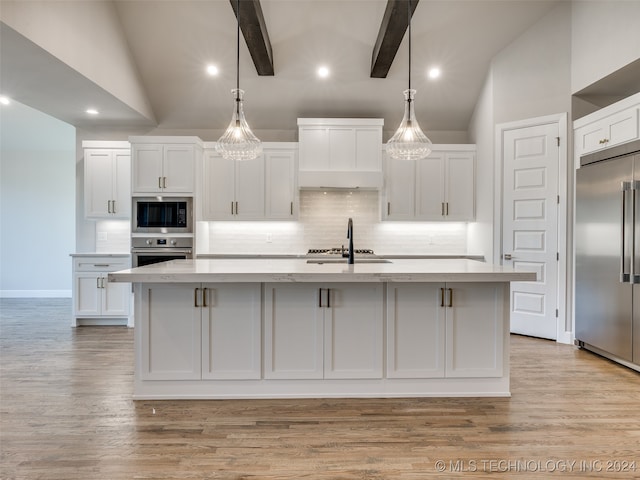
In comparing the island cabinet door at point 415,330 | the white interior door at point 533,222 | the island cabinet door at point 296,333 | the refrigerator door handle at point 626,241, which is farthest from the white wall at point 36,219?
the refrigerator door handle at point 626,241

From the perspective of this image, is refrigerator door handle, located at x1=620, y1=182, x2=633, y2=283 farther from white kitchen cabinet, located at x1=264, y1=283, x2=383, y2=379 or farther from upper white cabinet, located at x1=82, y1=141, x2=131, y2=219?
upper white cabinet, located at x1=82, y1=141, x2=131, y2=219

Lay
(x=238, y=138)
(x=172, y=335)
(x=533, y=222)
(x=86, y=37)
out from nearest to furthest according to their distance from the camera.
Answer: (x=172, y=335) < (x=238, y=138) < (x=86, y=37) < (x=533, y=222)

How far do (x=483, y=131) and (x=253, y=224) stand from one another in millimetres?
3324

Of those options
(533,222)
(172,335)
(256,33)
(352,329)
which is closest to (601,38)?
(533,222)

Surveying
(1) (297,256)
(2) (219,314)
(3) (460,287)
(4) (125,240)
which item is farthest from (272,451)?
(4) (125,240)

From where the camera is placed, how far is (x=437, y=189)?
18.0 ft

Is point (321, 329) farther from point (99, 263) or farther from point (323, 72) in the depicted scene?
point (99, 263)

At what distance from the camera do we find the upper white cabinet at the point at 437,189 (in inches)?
216

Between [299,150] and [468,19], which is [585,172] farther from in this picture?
[299,150]

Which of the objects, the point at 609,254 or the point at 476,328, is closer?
the point at 476,328

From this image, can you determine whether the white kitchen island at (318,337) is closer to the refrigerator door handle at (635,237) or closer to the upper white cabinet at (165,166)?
the refrigerator door handle at (635,237)

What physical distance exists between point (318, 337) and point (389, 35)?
308 centimetres

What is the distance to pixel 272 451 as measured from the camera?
215 centimetres

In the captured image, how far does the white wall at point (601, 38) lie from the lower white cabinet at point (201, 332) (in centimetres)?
380
